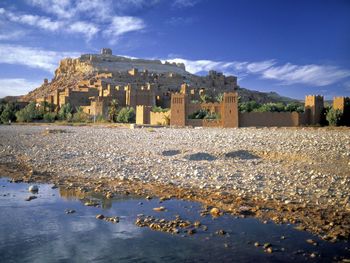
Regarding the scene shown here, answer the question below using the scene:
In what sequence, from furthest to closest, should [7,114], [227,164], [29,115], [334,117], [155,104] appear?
1. [155,104]
2. [7,114]
3. [29,115]
4. [334,117]
5. [227,164]

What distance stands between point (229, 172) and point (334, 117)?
23.0 m

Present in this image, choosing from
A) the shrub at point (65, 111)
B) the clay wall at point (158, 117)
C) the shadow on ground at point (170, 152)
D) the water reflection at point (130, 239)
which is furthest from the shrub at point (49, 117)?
the water reflection at point (130, 239)

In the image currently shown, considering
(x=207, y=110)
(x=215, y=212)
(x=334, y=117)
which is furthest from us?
(x=207, y=110)

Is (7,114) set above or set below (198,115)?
above

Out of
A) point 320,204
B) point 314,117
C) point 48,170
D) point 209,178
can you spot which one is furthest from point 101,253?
point 314,117

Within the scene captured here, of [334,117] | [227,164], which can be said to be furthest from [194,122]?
[227,164]

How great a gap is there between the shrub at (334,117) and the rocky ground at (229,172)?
1546 cm

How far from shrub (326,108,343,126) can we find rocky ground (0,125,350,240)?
609 inches

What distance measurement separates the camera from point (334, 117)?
32125 millimetres

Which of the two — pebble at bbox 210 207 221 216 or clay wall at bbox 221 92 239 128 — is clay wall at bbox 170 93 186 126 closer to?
clay wall at bbox 221 92 239 128

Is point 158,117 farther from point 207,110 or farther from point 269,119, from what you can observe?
point 269,119

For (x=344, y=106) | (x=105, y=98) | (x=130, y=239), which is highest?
(x=105, y=98)

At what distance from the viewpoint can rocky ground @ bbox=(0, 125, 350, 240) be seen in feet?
27.5

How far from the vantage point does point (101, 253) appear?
20.8 feet
